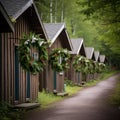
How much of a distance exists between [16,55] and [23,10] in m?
2.17

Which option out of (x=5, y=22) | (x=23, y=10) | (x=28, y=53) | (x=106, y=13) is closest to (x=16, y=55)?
(x=28, y=53)

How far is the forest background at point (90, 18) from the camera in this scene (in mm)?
19250

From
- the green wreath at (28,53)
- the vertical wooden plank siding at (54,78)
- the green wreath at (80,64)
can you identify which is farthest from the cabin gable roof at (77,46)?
the green wreath at (28,53)

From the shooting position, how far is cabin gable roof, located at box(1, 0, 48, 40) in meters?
16.9

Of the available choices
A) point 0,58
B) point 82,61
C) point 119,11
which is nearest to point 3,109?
point 0,58

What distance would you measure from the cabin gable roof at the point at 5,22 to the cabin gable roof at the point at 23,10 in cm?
117

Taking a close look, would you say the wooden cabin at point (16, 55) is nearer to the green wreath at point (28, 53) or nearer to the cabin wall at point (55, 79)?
the green wreath at point (28, 53)

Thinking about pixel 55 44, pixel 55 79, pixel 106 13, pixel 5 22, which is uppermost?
pixel 106 13

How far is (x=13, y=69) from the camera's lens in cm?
1755

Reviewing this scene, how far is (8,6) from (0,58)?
110 inches

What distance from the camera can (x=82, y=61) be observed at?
37.2m

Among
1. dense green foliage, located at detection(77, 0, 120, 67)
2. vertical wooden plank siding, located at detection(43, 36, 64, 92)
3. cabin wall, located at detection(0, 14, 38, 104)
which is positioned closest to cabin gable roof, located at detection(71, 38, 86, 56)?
vertical wooden plank siding, located at detection(43, 36, 64, 92)

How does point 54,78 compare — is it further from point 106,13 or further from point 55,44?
point 106,13

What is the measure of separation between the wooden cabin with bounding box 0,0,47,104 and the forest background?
8.72ft
